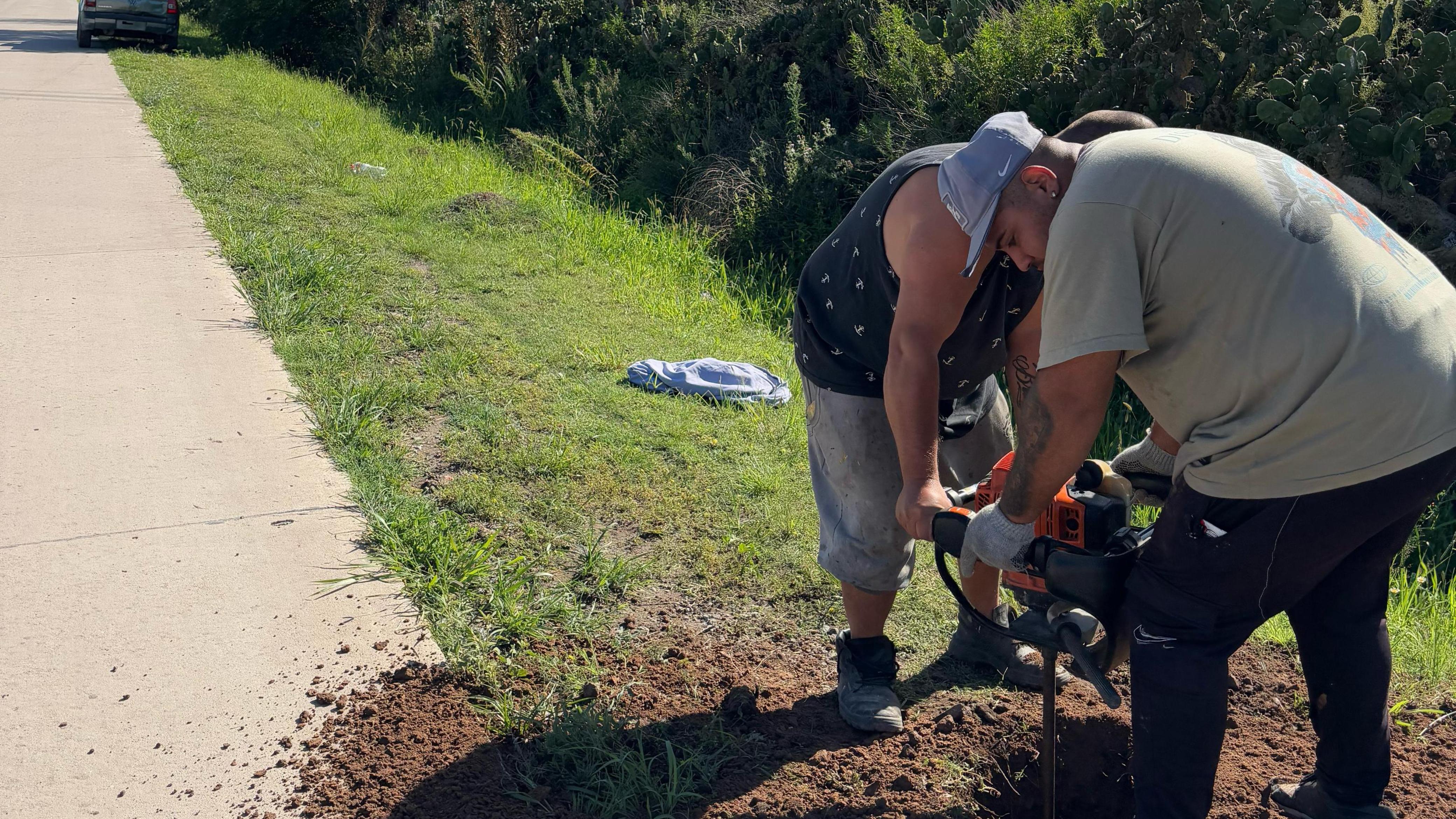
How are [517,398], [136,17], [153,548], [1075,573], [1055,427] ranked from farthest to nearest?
[136,17], [517,398], [153,548], [1075,573], [1055,427]

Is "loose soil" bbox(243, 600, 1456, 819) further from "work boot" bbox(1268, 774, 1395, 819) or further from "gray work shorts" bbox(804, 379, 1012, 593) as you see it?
"gray work shorts" bbox(804, 379, 1012, 593)

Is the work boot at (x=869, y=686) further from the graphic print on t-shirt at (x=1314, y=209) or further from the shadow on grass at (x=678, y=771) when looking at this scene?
the graphic print on t-shirt at (x=1314, y=209)

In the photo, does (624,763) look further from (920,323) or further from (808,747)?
(920,323)

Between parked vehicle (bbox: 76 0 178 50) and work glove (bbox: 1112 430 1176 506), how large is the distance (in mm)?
20287

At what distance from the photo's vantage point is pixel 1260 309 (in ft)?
6.38

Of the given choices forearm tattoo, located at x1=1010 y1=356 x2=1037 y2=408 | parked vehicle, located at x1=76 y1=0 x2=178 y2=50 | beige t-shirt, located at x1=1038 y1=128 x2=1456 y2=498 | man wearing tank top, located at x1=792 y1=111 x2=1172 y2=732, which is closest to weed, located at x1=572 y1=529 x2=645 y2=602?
man wearing tank top, located at x1=792 y1=111 x2=1172 y2=732

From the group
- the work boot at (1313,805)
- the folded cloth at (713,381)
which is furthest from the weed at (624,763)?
the folded cloth at (713,381)

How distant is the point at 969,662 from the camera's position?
10.9ft

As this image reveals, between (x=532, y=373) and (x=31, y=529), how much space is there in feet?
7.40

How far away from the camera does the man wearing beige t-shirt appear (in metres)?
1.94

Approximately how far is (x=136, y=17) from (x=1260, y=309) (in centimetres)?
2100

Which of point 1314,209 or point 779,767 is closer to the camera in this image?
point 1314,209

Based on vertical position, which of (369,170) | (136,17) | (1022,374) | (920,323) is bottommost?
(136,17)

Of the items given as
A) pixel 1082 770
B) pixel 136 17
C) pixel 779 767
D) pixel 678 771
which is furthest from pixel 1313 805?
pixel 136 17
